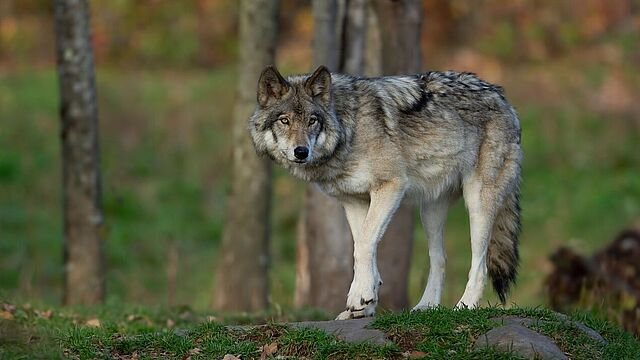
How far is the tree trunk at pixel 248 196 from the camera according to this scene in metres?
13.4

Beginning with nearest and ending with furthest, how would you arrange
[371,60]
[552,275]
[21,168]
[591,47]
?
[371,60]
[552,275]
[21,168]
[591,47]

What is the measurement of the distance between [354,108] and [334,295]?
386cm

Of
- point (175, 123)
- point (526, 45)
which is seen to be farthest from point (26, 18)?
point (526, 45)

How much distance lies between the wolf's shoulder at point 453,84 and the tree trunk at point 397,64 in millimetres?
2325

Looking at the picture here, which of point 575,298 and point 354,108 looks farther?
point 575,298

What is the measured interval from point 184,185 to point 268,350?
47.2ft

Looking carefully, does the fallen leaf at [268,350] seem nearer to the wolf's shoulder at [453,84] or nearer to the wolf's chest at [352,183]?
the wolf's chest at [352,183]

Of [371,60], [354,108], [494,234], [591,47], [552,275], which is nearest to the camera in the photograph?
[354,108]

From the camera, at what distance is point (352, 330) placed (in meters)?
7.51

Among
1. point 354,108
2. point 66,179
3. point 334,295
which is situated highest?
point 354,108

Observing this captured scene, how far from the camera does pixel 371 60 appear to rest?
11797 millimetres

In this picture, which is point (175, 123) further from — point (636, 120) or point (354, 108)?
point (354, 108)

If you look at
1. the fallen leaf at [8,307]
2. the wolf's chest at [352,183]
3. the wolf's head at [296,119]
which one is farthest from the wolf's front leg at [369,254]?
the fallen leaf at [8,307]

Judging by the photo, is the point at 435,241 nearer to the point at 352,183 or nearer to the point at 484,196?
the point at 484,196
